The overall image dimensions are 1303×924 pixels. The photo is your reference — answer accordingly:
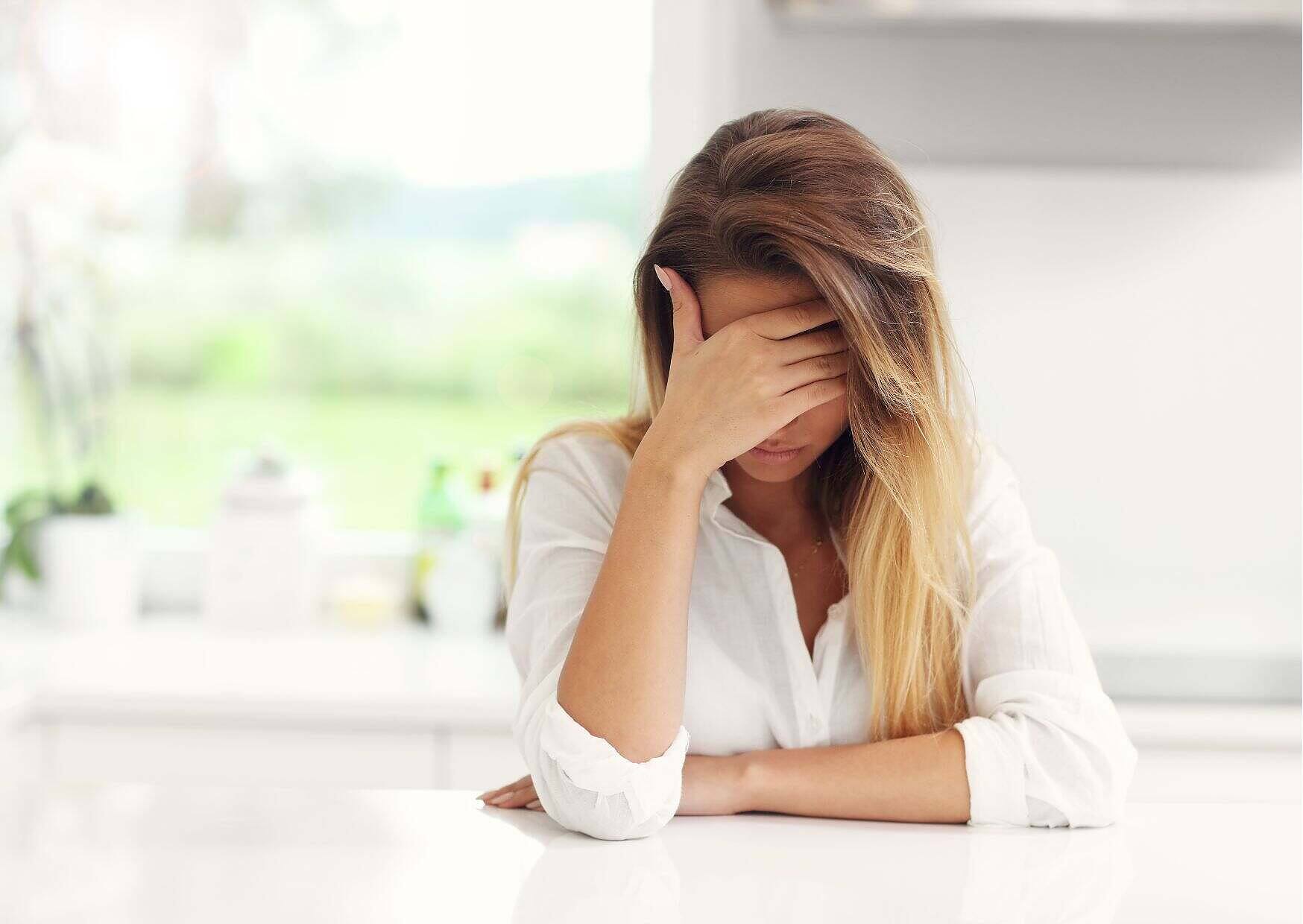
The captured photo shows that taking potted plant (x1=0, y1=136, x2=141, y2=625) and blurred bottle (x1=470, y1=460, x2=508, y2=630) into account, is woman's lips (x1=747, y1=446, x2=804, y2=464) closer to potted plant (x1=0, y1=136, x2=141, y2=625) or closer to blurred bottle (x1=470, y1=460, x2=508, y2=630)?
blurred bottle (x1=470, y1=460, x2=508, y2=630)

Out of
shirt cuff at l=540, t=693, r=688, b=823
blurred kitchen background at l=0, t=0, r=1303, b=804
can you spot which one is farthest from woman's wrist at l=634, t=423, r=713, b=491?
blurred kitchen background at l=0, t=0, r=1303, b=804

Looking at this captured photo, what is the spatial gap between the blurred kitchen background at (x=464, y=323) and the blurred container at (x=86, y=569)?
0.03 ft

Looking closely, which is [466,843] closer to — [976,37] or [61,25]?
[976,37]

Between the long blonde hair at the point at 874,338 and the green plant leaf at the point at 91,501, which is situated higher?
the long blonde hair at the point at 874,338

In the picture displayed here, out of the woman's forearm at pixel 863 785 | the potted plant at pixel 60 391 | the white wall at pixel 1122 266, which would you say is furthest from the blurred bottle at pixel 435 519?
the woman's forearm at pixel 863 785

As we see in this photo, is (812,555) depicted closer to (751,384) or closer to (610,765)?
(751,384)

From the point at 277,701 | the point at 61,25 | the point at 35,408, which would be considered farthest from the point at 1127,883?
the point at 61,25

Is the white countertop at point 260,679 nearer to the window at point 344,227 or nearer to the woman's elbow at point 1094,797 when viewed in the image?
the window at point 344,227

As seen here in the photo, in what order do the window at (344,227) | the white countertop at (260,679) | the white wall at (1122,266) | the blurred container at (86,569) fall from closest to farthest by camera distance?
the white countertop at (260,679), the white wall at (1122,266), the blurred container at (86,569), the window at (344,227)

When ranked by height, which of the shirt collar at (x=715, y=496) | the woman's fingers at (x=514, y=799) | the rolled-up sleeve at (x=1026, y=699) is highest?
the shirt collar at (x=715, y=496)

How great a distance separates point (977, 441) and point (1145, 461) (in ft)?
3.16

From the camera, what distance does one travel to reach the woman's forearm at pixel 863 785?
3.42 feet

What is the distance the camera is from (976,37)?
2.13 metres

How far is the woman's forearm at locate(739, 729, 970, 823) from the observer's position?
3.42 feet
